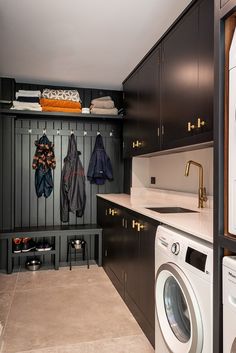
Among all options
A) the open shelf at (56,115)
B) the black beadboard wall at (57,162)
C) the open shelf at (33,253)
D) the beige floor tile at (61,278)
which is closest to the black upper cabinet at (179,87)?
the open shelf at (56,115)

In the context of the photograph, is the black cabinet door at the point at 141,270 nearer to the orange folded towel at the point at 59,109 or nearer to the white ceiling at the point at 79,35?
the white ceiling at the point at 79,35

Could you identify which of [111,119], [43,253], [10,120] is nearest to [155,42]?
[111,119]

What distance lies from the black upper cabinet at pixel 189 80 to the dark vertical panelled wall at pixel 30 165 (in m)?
1.75

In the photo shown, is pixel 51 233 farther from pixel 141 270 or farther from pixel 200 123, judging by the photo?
pixel 200 123

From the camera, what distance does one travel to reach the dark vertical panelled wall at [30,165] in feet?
11.7

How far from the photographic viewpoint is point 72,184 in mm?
3766

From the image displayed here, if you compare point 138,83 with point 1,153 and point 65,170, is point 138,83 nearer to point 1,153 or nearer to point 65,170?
point 65,170

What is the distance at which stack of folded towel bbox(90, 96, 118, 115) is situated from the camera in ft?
12.3

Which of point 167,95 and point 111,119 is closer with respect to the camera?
point 167,95

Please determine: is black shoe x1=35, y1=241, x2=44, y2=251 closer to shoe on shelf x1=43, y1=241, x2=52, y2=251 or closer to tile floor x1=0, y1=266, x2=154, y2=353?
Answer: shoe on shelf x1=43, y1=241, x2=52, y2=251

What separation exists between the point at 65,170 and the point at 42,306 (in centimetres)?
175

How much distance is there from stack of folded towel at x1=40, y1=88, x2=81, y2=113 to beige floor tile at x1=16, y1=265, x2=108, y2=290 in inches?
80.3

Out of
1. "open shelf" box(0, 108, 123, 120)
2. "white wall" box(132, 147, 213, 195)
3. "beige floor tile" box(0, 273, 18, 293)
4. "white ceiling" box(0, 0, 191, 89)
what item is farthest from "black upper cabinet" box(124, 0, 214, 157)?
"beige floor tile" box(0, 273, 18, 293)

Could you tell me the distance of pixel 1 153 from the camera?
139 inches
